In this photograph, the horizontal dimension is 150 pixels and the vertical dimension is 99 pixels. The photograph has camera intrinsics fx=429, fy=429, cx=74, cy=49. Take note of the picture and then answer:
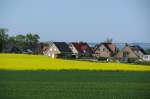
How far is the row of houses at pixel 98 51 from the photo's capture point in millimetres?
71556

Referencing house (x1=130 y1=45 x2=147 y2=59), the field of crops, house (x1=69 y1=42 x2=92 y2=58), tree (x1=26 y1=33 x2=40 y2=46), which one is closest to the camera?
the field of crops

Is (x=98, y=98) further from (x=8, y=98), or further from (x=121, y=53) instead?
(x=121, y=53)

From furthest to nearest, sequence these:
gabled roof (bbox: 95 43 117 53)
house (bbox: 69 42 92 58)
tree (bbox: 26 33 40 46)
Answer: tree (bbox: 26 33 40 46) → house (bbox: 69 42 92 58) → gabled roof (bbox: 95 43 117 53)

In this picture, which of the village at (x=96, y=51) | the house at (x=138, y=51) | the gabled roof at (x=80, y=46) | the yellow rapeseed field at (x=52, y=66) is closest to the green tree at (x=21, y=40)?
the village at (x=96, y=51)

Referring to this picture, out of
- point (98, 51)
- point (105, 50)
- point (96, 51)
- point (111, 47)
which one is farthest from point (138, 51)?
point (96, 51)

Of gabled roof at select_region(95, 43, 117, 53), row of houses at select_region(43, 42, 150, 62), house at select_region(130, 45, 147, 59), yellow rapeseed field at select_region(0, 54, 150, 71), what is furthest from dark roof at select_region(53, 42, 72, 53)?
yellow rapeseed field at select_region(0, 54, 150, 71)

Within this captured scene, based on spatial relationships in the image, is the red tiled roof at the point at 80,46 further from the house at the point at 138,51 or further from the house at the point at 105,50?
the house at the point at 138,51

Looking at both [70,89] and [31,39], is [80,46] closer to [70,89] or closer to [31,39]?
[31,39]

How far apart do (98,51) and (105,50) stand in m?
2.29

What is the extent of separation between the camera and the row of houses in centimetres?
7156

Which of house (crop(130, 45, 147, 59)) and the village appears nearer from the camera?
the village

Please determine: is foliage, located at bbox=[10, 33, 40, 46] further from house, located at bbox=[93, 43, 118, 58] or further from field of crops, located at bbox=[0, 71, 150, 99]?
field of crops, located at bbox=[0, 71, 150, 99]

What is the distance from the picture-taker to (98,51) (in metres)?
81.8

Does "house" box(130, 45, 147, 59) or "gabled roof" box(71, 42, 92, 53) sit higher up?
"gabled roof" box(71, 42, 92, 53)
